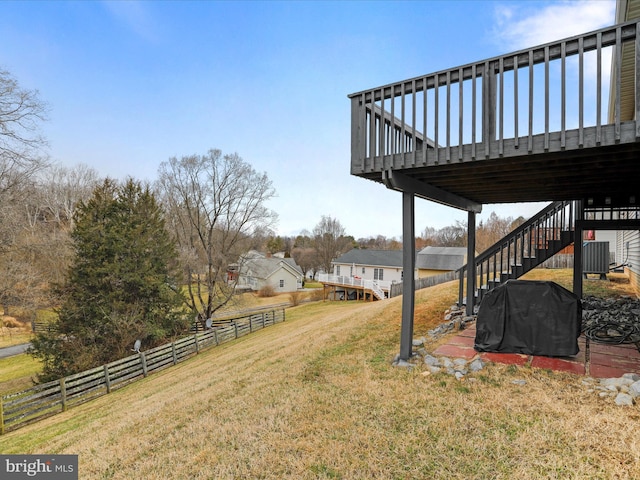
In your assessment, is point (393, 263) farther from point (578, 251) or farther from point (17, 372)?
point (17, 372)

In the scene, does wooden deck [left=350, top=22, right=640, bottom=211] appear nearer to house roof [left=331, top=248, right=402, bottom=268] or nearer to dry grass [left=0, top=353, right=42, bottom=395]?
dry grass [left=0, top=353, right=42, bottom=395]

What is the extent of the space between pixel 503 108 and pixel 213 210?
53.9 ft

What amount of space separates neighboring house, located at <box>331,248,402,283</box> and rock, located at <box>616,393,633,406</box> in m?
24.4

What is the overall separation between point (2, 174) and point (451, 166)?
13.5 metres

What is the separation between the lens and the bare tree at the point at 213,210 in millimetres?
17844

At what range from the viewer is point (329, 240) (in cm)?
4066

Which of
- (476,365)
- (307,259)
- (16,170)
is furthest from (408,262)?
(307,259)

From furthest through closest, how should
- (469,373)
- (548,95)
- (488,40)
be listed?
(488,40), (469,373), (548,95)

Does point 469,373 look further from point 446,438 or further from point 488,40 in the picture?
point 488,40

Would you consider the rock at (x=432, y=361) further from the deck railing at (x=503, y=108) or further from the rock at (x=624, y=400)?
the deck railing at (x=503, y=108)

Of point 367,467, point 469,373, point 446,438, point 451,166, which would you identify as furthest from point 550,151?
point 367,467

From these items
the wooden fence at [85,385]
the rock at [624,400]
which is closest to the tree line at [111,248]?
the wooden fence at [85,385]

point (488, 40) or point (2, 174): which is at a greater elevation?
point (488, 40)

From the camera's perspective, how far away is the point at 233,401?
4207 mm
